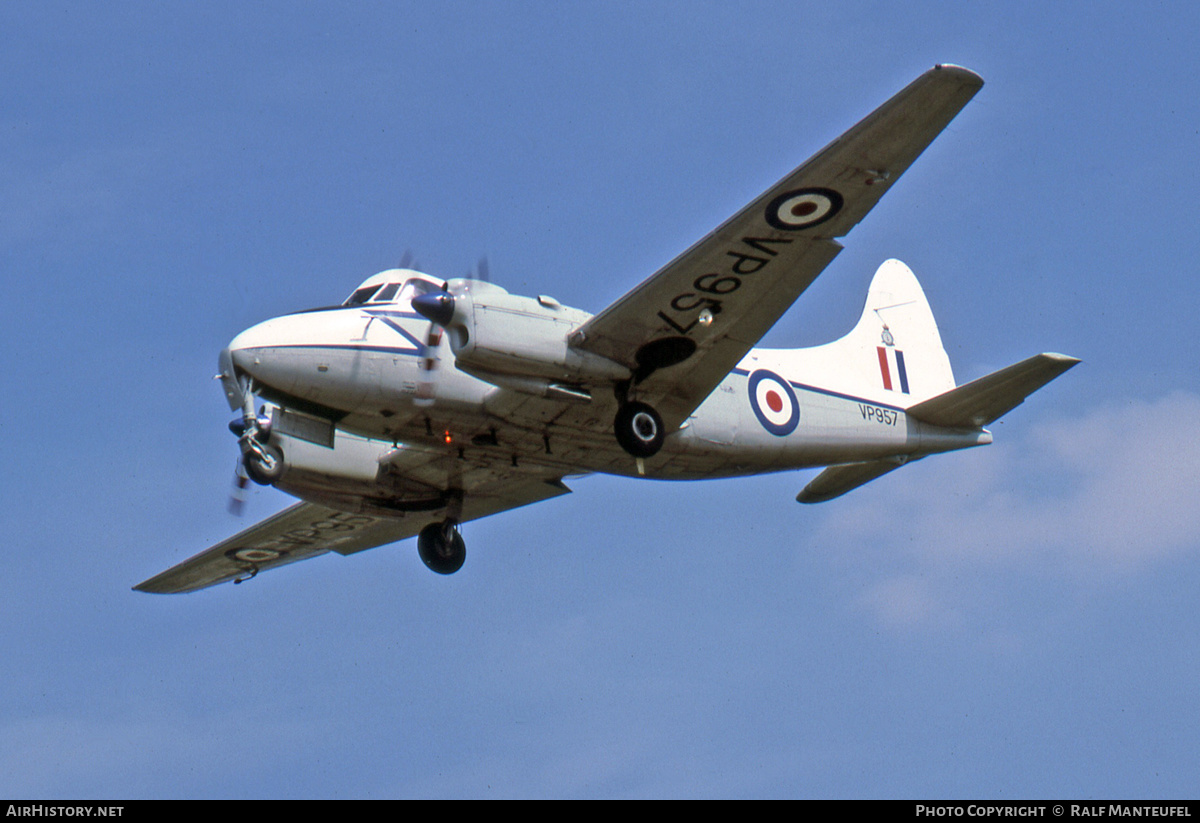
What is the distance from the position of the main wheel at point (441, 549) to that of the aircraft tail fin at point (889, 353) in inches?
247

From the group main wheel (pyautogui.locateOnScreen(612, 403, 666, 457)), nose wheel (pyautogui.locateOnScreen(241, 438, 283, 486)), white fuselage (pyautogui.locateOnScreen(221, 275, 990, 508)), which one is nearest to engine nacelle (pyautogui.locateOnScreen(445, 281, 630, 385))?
white fuselage (pyautogui.locateOnScreen(221, 275, 990, 508))

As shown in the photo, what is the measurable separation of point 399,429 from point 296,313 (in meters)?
2.20

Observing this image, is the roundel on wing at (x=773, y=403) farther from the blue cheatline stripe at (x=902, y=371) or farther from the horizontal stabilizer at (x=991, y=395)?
the blue cheatline stripe at (x=902, y=371)

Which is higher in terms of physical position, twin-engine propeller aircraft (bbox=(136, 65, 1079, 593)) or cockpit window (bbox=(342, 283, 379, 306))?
cockpit window (bbox=(342, 283, 379, 306))

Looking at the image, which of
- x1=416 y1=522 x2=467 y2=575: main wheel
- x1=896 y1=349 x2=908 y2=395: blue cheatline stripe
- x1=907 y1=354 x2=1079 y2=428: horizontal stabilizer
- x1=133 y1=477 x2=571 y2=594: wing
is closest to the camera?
x1=907 y1=354 x2=1079 y2=428: horizontal stabilizer

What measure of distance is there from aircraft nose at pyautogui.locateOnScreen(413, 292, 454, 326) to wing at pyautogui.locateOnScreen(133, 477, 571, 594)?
575 centimetres

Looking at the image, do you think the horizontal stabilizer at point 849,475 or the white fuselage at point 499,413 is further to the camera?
the horizontal stabilizer at point 849,475

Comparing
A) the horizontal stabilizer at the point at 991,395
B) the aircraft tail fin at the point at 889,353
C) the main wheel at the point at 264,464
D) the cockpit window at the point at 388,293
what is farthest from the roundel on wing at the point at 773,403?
the main wheel at the point at 264,464

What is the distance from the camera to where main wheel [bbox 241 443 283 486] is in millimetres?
19750

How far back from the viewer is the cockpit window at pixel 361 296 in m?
19.7

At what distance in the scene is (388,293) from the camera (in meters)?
19.7

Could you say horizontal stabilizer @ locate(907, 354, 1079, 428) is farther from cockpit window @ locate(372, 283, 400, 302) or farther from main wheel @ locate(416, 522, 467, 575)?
cockpit window @ locate(372, 283, 400, 302)

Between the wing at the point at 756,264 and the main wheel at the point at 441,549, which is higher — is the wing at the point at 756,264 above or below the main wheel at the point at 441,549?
above

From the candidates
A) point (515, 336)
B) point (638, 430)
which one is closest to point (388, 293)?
point (515, 336)
